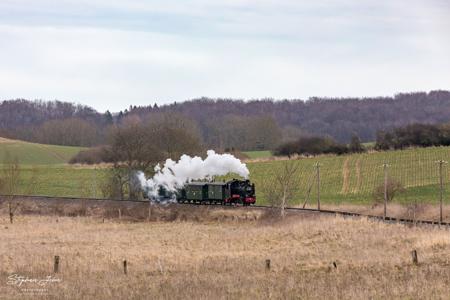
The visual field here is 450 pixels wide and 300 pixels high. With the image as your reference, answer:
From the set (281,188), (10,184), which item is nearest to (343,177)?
(281,188)

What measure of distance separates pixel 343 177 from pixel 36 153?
262 feet

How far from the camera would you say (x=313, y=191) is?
8725 cm

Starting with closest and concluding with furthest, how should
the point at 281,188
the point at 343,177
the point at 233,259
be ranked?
the point at 233,259 < the point at 281,188 < the point at 343,177

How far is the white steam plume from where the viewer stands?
70875 millimetres

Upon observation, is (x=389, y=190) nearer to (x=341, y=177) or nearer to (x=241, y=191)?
(x=241, y=191)

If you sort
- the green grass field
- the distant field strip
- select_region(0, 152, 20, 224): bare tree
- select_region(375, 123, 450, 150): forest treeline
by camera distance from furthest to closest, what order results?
A: select_region(375, 123, 450, 150): forest treeline
the distant field strip
the green grass field
select_region(0, 152, 20, 224): bare tree

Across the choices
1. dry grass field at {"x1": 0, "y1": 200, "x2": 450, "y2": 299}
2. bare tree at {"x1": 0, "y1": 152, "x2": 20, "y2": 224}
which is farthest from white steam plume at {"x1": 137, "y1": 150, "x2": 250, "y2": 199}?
bare tree at {"x1": 0, "y1": 152, "x2": 20, "y2": 224}

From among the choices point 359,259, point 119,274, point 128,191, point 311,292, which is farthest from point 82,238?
point 128,191

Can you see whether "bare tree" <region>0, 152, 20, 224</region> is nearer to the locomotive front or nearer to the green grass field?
the green grass field

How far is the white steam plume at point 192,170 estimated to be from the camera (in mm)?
70875

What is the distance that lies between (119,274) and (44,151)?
12419 cm

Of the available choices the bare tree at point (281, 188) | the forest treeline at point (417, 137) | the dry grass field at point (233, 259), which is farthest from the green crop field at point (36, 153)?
the dry grass field at point (233, 259)

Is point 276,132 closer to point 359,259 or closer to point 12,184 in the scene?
point 12,184

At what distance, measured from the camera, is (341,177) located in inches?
3622
